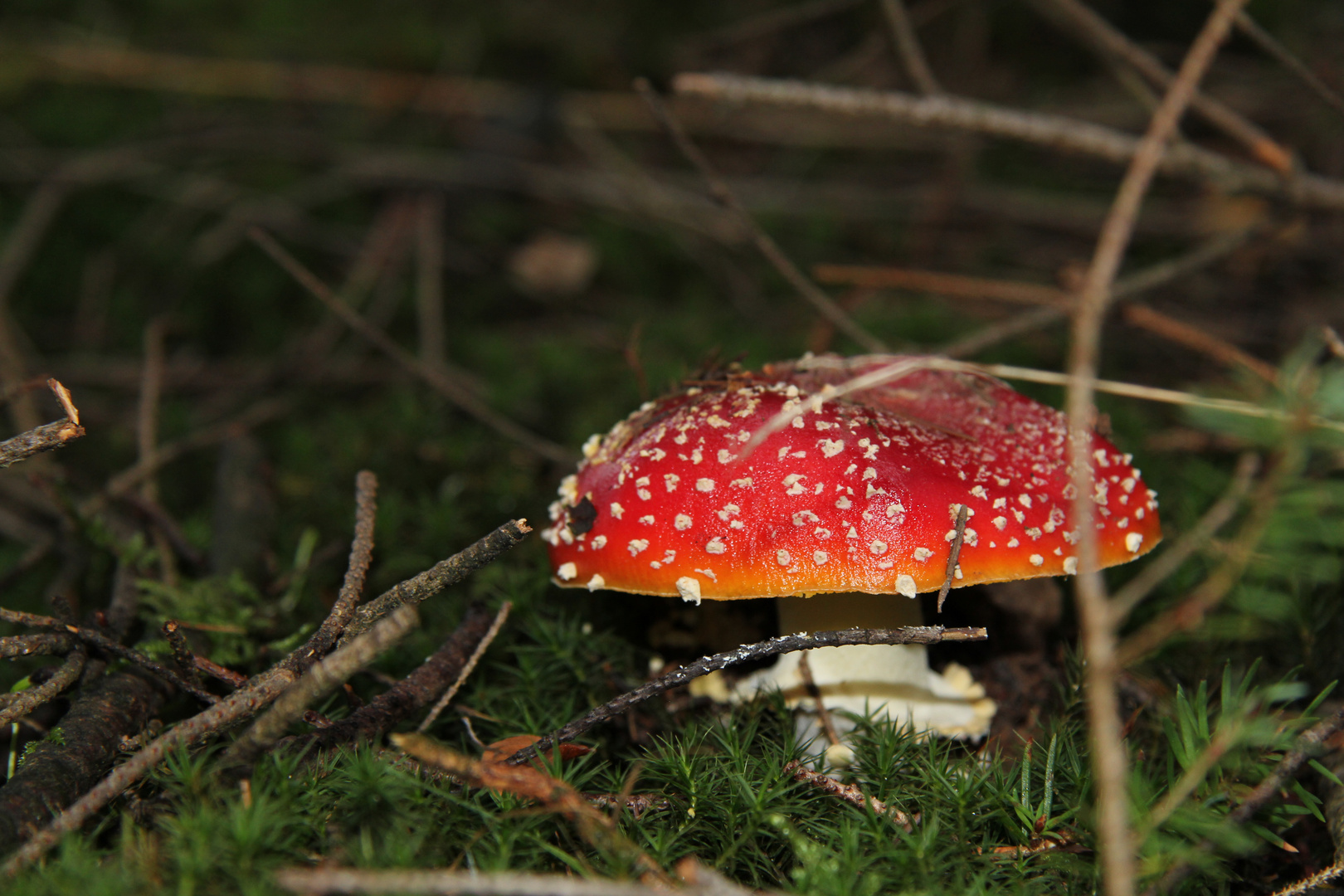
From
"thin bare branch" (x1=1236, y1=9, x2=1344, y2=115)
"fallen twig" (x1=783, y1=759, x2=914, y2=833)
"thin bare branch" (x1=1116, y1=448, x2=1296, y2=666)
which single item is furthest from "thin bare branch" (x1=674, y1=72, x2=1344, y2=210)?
"fallen twig" (x1=783, y1=759, x2=914, y2=833)

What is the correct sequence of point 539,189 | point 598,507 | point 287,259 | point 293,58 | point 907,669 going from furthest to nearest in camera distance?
point 293,58 < point 539,189 < point 287,259 < point 907,669 < point 598,507

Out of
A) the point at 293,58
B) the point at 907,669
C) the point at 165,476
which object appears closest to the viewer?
the point at 907,669

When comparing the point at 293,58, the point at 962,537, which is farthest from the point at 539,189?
the point at 962,537

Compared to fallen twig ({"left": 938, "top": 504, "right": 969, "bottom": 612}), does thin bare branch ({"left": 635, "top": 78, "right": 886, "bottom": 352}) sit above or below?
above

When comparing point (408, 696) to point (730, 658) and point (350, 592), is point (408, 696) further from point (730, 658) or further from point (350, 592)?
point (730, 658)

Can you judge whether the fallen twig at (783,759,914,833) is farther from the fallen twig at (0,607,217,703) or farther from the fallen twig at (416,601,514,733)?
the fallen twig at (0,607,217,703)

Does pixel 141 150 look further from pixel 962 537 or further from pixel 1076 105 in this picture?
pixel 1076 105

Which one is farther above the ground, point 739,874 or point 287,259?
point 287,259
